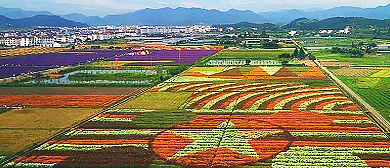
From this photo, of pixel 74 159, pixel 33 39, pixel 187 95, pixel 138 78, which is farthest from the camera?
pixel 33 39

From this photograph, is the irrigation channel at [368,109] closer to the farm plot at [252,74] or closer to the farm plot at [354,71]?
the farm plot at [252,74]

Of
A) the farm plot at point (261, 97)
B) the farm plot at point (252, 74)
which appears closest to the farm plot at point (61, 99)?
the farm plot at point (261, 97)

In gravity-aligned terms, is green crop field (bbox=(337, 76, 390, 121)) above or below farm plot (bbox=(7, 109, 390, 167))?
above

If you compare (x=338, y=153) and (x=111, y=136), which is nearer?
(x=338, y=153)

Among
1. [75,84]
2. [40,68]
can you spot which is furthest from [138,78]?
[40,68]

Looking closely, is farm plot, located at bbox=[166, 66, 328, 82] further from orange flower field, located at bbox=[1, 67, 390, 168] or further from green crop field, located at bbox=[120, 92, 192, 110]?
green crop field, located at bbox=[120, 92, 192, 110]

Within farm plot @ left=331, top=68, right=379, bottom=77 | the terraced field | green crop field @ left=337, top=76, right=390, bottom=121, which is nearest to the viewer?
green crop field @ left=337, top=76, right=390, bottom=121

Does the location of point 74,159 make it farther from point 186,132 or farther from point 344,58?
point 344,58

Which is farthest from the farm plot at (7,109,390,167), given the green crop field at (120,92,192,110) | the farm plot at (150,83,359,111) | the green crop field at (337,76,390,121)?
the green crop field at (337,76,390,121)

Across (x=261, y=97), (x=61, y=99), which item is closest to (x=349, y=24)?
(x=261, y=97)
